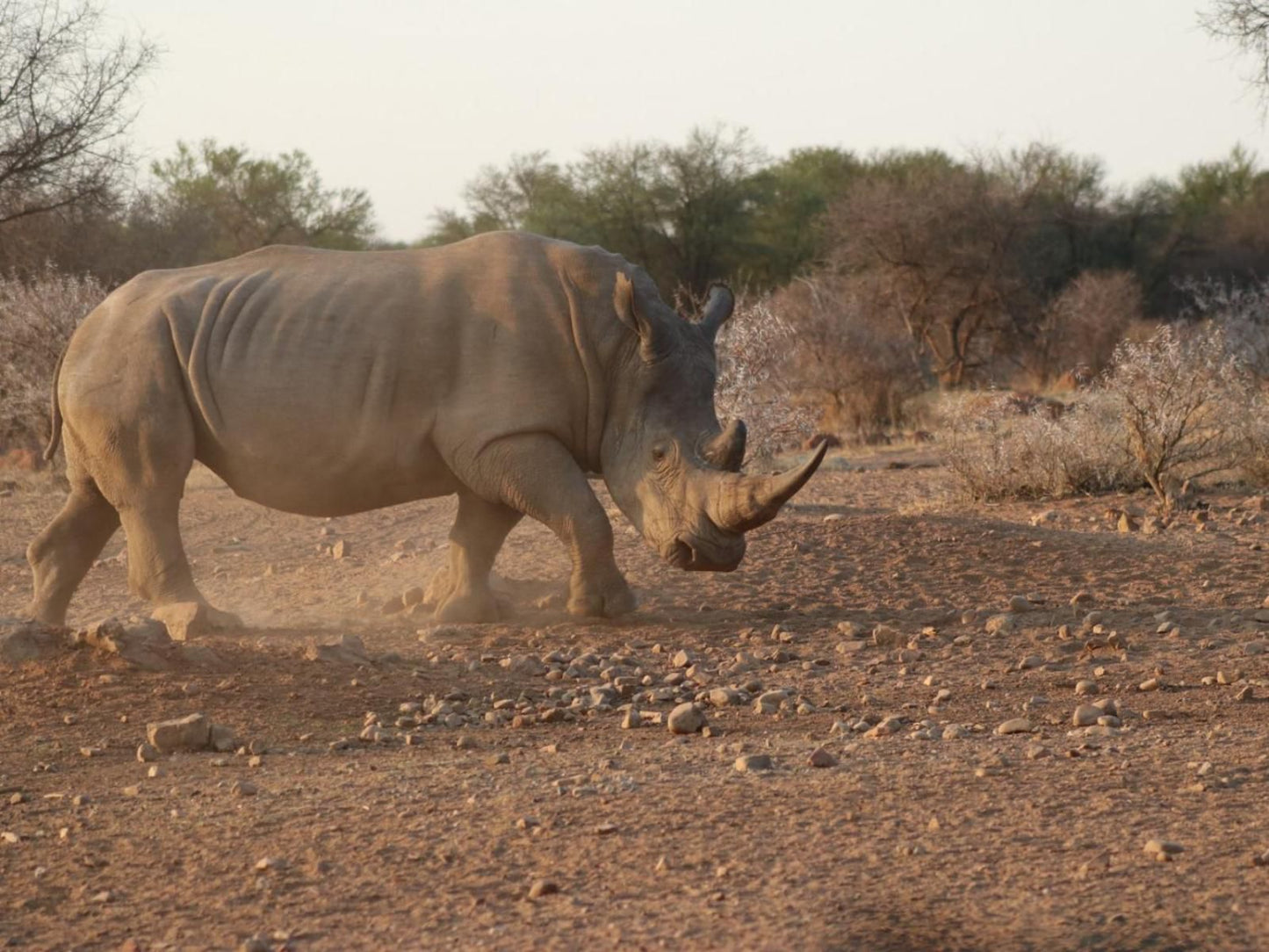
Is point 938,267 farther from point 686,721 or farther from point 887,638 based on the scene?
point 686,721

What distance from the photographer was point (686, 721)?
21.2 ft

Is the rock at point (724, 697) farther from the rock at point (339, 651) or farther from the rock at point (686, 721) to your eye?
the rock at point (339, 651)

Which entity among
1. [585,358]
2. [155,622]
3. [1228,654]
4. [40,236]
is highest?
[40,236]

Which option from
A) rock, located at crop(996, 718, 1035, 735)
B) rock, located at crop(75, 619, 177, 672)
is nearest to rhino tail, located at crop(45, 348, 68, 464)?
rock, located at crop(75, 619, 177, 672)

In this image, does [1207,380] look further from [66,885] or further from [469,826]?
[66,885]

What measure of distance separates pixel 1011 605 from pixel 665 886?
490cm

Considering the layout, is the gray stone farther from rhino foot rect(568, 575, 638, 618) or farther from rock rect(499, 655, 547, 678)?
rhino foot rect(568, 575, 638, 618)

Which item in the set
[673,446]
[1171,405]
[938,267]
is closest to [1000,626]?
[673,446]

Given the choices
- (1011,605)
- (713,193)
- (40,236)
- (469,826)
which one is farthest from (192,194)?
(469,826)

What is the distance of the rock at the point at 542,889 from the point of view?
14.6 feet

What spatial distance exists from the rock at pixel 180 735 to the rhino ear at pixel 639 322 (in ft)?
10.5

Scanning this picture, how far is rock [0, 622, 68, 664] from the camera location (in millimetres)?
7012

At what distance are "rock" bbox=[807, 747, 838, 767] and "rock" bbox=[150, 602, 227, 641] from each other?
3.61 m

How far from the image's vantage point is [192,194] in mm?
37031
